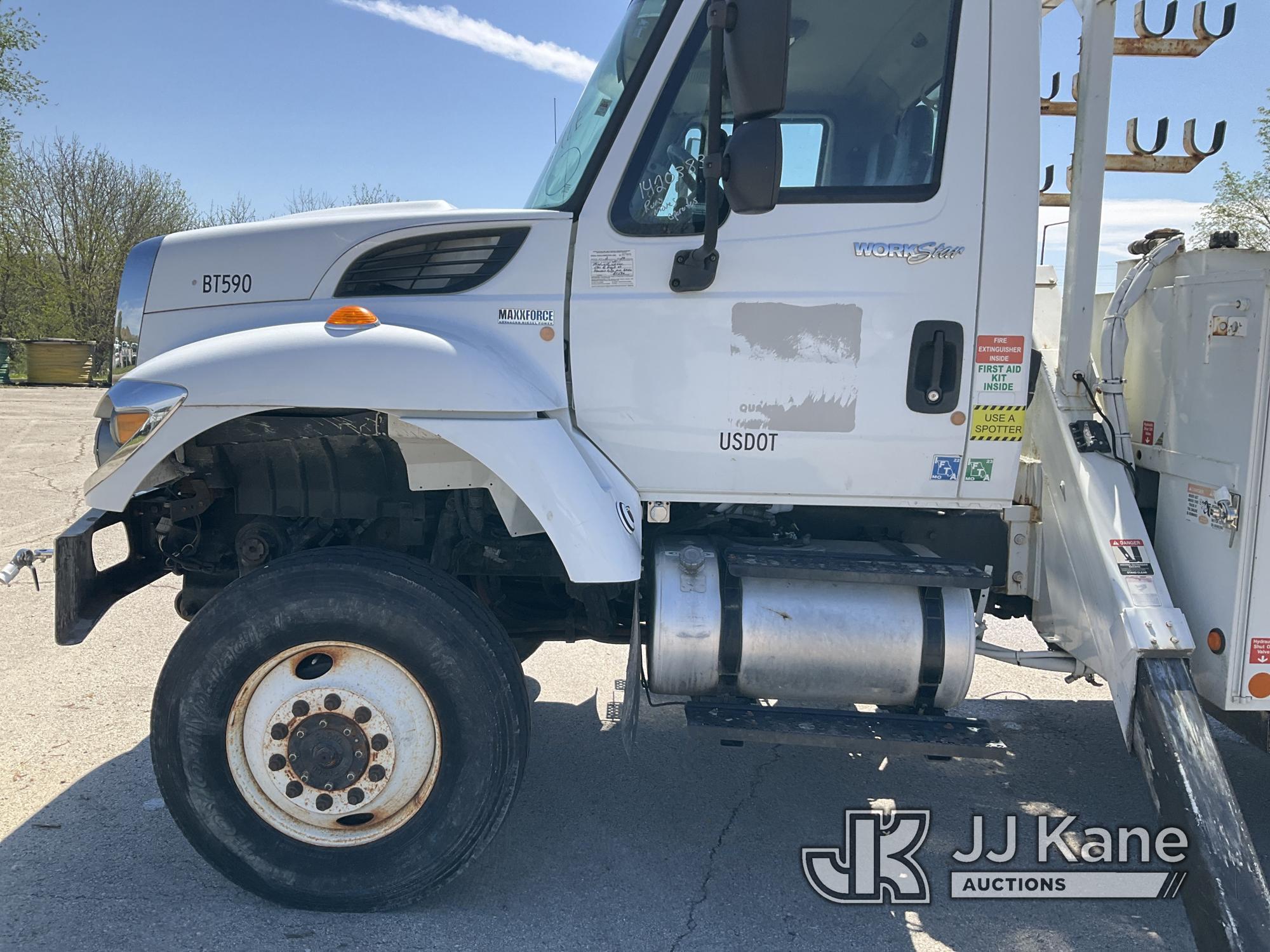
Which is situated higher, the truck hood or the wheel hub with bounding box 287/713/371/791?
the truck hood

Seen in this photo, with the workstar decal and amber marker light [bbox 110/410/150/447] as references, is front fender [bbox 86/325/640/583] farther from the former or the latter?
the workstar decal

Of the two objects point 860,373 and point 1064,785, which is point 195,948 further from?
point 1064,785

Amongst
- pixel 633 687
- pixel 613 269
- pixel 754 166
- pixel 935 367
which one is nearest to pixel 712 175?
pixel 754 166

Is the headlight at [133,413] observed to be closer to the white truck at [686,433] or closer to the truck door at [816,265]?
the white truck at [686,433]

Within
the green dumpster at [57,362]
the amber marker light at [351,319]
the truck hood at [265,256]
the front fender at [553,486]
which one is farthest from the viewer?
the green dumpster at [57,362]

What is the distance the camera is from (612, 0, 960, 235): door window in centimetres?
299

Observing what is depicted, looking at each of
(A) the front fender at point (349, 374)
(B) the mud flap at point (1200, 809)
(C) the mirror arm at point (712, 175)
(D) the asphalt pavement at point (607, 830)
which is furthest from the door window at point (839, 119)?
(D) the asphalt pavement at point (607, 830)

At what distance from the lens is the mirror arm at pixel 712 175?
8.25 feet

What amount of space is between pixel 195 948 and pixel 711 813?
6.16 feet

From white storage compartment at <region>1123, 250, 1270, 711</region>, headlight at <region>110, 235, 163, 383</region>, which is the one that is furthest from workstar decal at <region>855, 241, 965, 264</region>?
headlight at <region>110, 235, 163, 383</region>

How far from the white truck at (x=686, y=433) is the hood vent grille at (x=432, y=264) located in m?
0.01

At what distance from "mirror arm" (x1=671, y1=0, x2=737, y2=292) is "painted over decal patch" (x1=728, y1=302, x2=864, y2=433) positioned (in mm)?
176

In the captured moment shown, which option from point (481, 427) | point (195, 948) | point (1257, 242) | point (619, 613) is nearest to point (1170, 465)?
point (1257, 242)

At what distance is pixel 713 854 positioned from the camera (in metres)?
3.33
